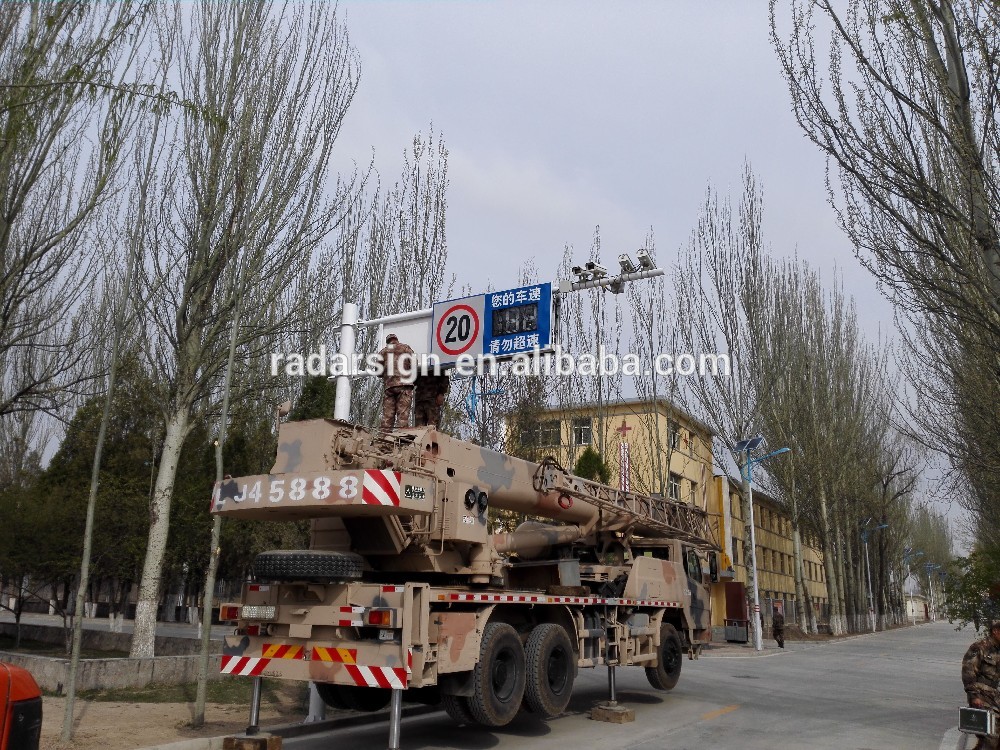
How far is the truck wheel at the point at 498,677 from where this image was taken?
790 centimetres

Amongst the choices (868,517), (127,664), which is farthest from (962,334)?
(868,517)

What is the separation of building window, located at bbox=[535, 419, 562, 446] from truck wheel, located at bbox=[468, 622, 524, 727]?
42.5 feet

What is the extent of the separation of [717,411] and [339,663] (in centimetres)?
2177

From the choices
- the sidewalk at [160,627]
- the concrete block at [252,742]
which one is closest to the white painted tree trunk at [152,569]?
the concrete block at [252,742]

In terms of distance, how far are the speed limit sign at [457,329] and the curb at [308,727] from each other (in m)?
4.75

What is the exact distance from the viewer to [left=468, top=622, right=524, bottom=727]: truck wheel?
7902 mm

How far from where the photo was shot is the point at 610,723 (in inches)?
396

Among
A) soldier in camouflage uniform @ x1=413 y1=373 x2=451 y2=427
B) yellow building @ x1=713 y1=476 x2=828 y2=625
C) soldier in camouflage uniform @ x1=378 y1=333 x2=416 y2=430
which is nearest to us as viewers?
soldier in camouflage uniform @ x1=378 y1=333 x2=416 y2=430

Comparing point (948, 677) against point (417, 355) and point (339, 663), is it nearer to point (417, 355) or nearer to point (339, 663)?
point (417, 355)

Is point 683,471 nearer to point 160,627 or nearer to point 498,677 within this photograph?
point 160,627

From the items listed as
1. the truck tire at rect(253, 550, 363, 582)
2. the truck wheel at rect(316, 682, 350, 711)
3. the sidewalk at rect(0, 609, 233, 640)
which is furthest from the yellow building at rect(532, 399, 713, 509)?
the sidewalk at rect(0, 609, 233, 640)

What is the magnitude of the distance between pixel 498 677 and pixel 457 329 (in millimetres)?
5060

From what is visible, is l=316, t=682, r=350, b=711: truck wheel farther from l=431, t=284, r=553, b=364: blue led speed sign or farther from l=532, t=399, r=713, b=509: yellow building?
l=532, t=399, r=713, b=509: yellow building

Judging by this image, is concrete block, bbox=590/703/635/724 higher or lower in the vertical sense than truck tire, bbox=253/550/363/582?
lower
